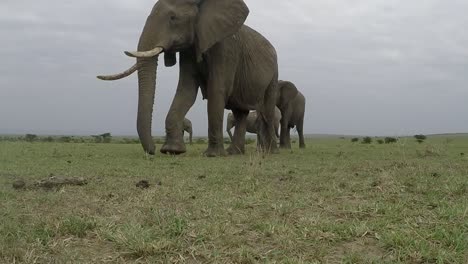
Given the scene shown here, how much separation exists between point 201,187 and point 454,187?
2.43m

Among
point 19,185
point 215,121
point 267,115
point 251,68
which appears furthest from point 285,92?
point 19,185

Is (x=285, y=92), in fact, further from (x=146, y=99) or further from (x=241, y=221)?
(x=241, y=221)

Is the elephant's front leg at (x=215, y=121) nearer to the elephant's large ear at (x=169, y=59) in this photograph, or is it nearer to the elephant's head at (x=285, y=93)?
the elephant's large ear at (x=169, y=59)

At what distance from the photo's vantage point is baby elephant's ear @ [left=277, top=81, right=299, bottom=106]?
19234mm

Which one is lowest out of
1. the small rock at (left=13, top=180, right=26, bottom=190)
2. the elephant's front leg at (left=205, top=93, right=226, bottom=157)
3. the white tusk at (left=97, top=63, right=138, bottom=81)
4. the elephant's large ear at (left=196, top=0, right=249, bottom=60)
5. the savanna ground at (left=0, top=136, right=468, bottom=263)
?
the savanna ground at (left=0, top=136, right=468, bottom=263)

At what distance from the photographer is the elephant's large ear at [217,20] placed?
10.9 metres

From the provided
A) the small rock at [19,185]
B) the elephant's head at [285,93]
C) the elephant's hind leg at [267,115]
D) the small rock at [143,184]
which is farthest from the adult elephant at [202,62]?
the elephant's head at [285,93]

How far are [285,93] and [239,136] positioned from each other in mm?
6031

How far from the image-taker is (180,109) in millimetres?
11305

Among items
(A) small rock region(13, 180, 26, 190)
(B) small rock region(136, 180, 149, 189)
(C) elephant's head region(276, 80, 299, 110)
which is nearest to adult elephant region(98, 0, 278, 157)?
(B) small rock region(136, 180, 149, 189)

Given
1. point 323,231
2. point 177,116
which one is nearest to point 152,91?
point 177,116

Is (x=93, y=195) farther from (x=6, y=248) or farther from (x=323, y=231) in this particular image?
(x=323, y=231)

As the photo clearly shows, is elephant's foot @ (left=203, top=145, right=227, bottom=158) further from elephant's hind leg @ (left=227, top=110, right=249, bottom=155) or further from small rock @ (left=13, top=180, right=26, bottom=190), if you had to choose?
small rock @ (left=13, top=180, right=26, bottom=190)

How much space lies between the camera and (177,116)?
11227 mm
